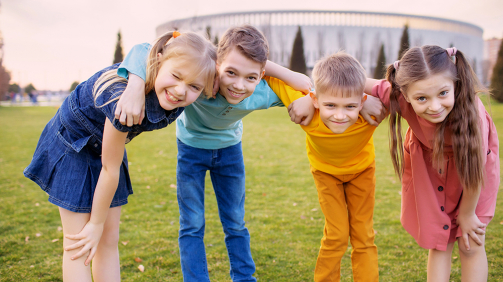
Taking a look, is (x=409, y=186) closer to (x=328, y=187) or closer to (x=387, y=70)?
(x=328, y=187)

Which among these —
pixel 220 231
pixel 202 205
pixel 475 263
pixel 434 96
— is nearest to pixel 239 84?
pixel 202 205

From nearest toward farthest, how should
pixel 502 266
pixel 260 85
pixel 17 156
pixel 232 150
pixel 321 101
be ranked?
pixel 321 101
pixel 260 85
pixel 232 150
pixel 502 266
pixel 17 156

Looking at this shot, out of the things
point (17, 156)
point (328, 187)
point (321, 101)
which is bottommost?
point (17, 156)

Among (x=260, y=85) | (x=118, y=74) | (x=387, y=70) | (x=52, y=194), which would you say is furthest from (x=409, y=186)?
(x=52, y=194)

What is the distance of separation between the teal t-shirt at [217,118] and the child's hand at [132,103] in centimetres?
34

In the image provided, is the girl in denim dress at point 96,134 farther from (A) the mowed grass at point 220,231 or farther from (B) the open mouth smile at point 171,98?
(A) the mowed grass at point 220,231

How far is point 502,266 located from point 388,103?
1.91m

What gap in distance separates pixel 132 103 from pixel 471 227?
2.24m

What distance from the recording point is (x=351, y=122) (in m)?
2.28

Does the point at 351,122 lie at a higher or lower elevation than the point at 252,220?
higher

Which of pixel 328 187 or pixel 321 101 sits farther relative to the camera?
pixel 328 187

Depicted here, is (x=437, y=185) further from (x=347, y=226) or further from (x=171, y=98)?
(x=171, y=98)

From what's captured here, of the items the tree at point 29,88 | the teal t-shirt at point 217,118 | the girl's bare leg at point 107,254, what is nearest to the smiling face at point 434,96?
the teal t-shirt at point 217,118

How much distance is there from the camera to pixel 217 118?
2443mm
